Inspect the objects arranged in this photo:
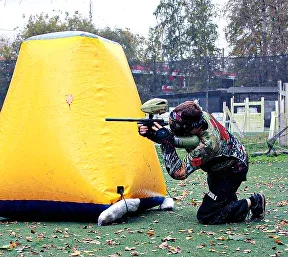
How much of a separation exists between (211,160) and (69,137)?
4.37 ft

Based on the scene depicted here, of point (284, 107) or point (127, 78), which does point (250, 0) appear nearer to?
point (284, 107)

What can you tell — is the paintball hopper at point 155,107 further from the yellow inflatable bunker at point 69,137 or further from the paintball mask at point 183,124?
the yellow inflatable bunker at point 69,137

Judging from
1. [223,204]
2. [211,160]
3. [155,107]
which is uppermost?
[155,107]

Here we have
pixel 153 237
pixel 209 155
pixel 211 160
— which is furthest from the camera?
pixel 211 160

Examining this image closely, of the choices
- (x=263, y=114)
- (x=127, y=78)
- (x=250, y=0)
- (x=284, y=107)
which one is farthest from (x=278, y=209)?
(x=250, y=0)

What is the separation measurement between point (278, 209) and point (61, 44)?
2728mm

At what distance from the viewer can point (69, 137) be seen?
19.5 ft

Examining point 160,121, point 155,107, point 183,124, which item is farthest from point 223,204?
point 155,107

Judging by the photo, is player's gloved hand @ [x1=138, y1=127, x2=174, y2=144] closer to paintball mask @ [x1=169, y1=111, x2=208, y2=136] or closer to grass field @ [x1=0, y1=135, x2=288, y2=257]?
paintball mask @ [x1=169, y1=111, x2=208, y2=136]

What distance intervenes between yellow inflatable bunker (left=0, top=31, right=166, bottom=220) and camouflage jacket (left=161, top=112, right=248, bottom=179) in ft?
1.96

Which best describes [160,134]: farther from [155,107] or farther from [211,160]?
[211,160]

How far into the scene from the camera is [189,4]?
4584 cm

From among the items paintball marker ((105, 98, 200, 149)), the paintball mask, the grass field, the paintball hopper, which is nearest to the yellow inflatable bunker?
the grass field

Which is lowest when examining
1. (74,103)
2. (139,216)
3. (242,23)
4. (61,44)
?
(139,216)
